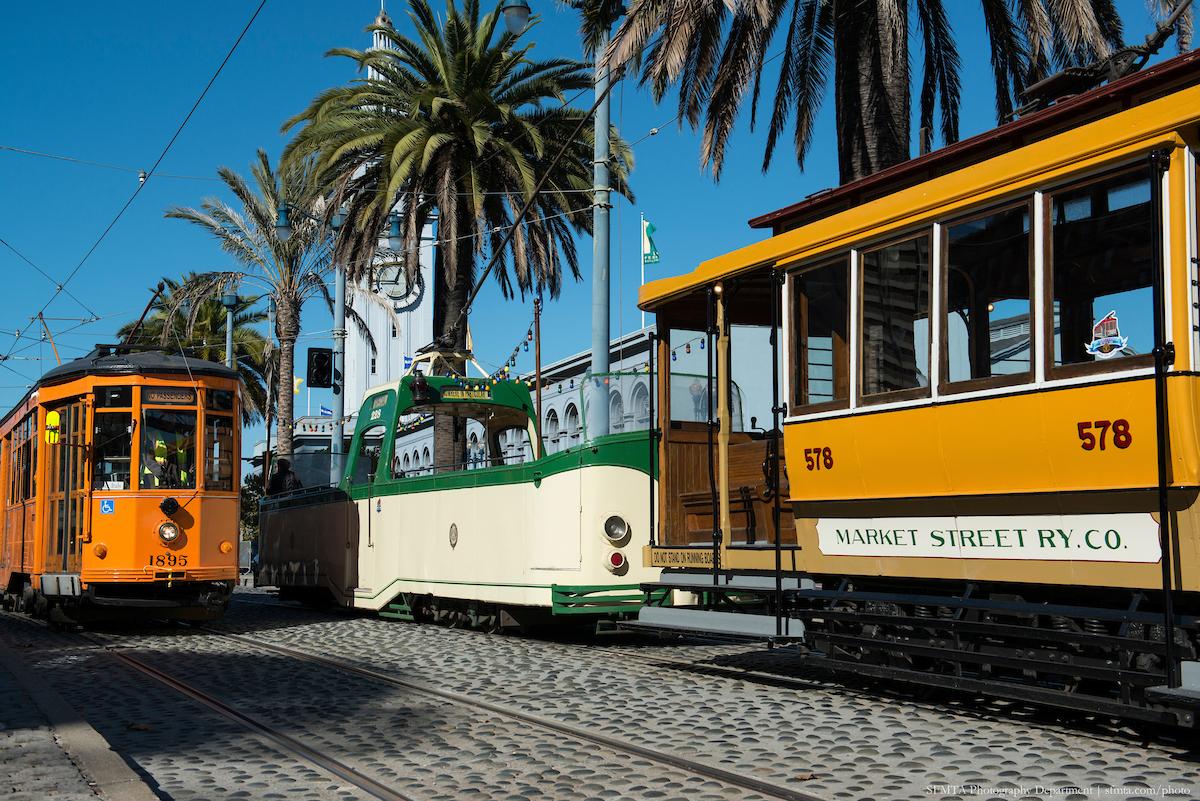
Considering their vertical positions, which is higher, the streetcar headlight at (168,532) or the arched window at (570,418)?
the arched window at (570,418)

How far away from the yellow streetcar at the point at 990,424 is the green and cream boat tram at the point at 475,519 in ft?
6.18

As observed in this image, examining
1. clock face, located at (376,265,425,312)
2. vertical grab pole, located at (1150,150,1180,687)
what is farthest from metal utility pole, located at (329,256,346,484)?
vertical grab pole, located at (1150,150,1180,687)

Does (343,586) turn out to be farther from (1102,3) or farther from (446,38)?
(1102,3)

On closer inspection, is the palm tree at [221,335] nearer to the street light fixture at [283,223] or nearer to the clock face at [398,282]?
the clock face at [398,282]

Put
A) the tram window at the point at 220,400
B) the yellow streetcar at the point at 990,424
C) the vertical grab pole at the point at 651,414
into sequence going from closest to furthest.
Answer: the yellow streetcar at the point at 990,424, the vertical grab pole at the point at 651,414, the tram window at the point at 220,400

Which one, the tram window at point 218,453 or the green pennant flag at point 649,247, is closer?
the tram window at point 218,453

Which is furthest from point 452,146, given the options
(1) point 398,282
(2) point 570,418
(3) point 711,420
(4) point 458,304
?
(2) point 570,418

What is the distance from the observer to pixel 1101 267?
7.14 m

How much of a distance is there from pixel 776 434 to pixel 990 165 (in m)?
2.58

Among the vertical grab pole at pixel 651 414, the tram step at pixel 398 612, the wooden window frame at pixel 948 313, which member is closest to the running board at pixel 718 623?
the vertical grab pole at pixel 651 414

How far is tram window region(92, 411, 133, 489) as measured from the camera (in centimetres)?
1502

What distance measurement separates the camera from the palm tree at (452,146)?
74.9ft

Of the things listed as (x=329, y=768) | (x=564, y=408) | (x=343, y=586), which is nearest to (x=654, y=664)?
(x=329, y=768)

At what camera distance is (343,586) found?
17.9m
